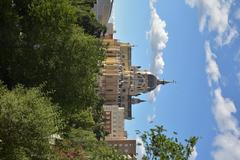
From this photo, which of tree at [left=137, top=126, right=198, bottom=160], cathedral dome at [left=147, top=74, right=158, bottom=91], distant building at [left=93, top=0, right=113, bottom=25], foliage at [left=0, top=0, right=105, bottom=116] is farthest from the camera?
cathedral dome at [left=147, top=74, right=158, bottom=91]

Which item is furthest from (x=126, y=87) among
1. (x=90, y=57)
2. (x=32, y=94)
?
(x=32, y=94)

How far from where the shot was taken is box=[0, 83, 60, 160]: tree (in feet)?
93.1

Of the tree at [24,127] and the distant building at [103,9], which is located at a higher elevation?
the distant building at [103,9]

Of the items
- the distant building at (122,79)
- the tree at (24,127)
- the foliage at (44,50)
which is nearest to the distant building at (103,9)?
the distant building at (122,79)

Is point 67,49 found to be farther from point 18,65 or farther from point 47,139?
point 47,139

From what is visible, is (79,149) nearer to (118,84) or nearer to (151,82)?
(118,84)

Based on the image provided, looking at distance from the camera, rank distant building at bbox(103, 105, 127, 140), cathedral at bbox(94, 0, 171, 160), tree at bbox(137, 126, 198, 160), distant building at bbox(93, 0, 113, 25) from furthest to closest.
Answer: distant building at bbox(103, 105, 127, 140) < cathedral at bbox(94, 0, 171, 160) < distant building at bbox(93, 0, 113, 25) < tree at bbox(137, 126, 198, 160)

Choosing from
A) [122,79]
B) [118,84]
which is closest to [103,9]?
[118,84]

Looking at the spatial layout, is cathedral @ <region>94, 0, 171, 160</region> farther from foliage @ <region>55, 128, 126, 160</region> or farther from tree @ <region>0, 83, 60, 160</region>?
tree @ <region>0, 83, 60, 160</region>

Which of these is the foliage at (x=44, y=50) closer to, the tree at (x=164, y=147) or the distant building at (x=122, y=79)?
the tree at (x=164, y=147)

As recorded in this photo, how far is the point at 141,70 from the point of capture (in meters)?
175

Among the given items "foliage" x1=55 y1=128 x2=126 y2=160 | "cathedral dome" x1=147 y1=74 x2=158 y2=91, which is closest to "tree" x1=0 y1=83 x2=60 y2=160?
"foliage" x1=55 y1=128 x2=126 y2=160

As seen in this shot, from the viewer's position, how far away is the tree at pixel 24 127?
2838 centimetres

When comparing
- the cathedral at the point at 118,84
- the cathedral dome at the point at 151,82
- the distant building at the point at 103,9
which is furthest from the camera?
the cathedral dome at the point at 151,82
